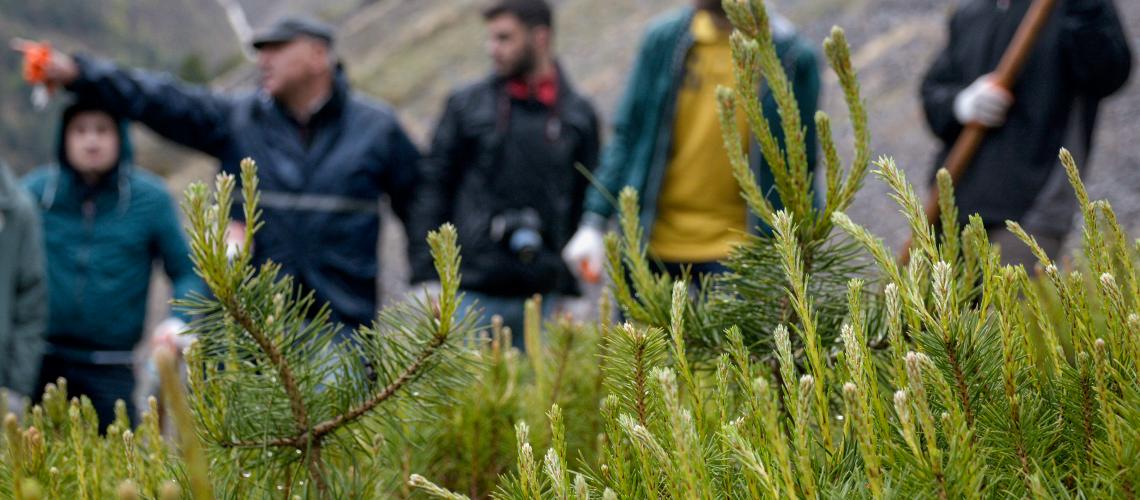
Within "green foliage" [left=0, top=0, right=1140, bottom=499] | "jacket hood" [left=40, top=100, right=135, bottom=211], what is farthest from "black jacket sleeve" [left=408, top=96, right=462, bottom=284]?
"green foliage" [left=0, top=0, right=1140, bottom=499]

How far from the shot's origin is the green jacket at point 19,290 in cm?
327

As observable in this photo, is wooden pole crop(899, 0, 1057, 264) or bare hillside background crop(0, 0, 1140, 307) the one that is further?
bare hillside background crop(0, 0, 1140, 307)

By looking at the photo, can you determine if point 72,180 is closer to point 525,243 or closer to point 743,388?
point 525,243

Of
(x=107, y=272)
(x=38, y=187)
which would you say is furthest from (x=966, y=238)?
(x=38, y=187)

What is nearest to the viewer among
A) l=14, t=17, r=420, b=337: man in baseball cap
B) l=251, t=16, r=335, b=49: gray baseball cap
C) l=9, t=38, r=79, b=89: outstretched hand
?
l=9, t=38, r=79, b=89: outstretched hand

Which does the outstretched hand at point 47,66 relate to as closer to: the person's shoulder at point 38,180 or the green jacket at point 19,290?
the green jacket at point 19,290

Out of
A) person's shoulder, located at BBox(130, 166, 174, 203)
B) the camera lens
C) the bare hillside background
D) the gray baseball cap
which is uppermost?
the bare hillside background

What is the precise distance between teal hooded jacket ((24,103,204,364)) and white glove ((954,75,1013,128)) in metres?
2.87

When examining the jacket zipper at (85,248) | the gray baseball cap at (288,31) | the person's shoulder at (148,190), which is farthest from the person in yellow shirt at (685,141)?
the jacket zipper at (85,248)

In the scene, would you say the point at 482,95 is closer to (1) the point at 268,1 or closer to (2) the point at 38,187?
(2) the point at 38,187

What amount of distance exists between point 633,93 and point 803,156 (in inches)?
98.8

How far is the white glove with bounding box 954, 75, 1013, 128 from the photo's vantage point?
3262mm

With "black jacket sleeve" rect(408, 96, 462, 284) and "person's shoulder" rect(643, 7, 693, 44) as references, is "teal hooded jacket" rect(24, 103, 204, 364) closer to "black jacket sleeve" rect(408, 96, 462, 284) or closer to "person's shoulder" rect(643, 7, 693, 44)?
"black jacket sleeve" rect(408, 96, 462, 284)

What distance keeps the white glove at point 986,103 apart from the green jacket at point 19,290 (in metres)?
3.14
